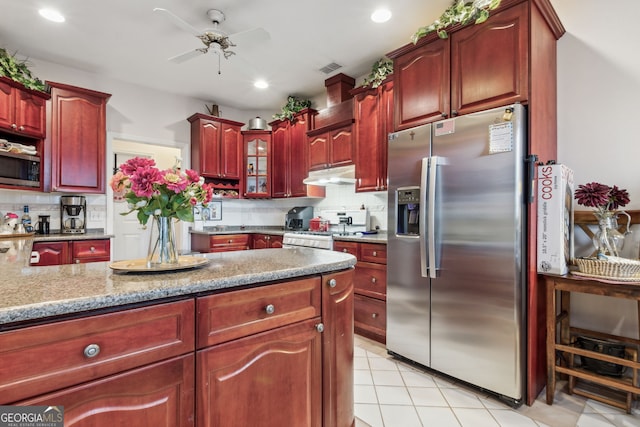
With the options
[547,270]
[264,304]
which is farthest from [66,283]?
[547,270]

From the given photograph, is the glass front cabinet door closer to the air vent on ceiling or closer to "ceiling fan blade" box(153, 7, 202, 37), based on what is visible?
the air vent on ceiling

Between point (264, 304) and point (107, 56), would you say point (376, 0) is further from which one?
point (107, 56)

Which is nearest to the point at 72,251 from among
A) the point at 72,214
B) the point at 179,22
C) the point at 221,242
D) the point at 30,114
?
the point at 72,214

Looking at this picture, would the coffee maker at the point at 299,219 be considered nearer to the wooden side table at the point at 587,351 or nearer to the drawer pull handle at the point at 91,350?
the wooden side table at the point at 587,351

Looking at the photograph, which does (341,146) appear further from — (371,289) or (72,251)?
(72,251)

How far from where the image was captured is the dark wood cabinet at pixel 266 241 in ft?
13.5

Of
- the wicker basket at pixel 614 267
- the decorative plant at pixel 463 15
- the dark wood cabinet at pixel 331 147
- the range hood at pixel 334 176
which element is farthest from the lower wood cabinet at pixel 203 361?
the dark wood cabinet at pixel 331 147

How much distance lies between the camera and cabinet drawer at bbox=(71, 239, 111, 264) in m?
3.20

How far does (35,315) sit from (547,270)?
7.83 feet

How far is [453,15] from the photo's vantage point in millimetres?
2252

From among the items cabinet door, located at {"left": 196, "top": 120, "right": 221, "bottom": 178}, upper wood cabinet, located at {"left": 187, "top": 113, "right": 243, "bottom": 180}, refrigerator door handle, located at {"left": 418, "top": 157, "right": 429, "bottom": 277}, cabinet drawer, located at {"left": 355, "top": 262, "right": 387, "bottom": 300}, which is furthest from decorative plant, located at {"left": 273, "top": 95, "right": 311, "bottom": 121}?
refrigerator door handle, located at {"left": 418, "top": 157, "right": 429, "bottom": 277}

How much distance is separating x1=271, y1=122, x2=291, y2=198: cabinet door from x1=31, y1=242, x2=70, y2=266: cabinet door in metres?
2.49

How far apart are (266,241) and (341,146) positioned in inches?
61.7

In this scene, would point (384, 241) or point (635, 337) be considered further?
point (384, 241)
